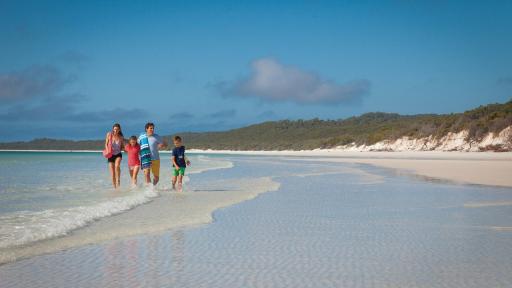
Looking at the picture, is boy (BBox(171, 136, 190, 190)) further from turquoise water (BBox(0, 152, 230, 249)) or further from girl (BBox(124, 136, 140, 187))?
girl (BBox(124, 136, 140, 187))

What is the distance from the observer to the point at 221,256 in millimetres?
5570

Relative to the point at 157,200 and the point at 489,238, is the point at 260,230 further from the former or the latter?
the point at 157,200

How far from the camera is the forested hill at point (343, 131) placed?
5161 cm

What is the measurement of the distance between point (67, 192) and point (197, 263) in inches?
348

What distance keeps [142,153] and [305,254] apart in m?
9.02

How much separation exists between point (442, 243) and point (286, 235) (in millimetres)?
2007


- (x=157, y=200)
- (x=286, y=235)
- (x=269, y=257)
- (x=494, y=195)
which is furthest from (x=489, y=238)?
(x=157, y=200)

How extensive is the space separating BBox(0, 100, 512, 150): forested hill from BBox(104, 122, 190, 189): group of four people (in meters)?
38.6

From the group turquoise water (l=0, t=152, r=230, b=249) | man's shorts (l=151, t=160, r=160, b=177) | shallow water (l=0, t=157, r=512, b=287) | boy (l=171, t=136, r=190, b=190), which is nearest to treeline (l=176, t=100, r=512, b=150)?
boy (l=171, t=136, r=190, b=190)

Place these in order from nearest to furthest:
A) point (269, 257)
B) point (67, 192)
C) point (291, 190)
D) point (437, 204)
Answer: point (269, 257)
point (437, 204)
point (67, 192)
point (291, 190)

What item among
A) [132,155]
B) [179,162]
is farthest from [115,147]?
[179,162]

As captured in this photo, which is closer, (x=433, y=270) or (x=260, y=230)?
(x=433, y=270)

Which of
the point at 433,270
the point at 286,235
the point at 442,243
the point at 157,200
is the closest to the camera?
the point at 433,270

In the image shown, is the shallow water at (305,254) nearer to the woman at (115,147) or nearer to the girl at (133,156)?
the girl at (133,156)
